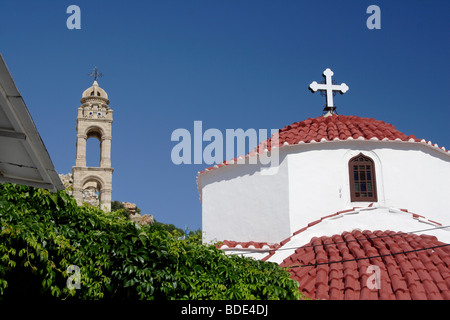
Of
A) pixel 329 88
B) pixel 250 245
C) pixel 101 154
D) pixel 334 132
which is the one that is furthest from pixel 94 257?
pixel 101 154

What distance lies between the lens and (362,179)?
1286 centimetres

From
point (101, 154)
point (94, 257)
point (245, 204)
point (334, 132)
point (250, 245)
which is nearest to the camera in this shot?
point (94, 257)

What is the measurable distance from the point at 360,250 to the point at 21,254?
6.49 metres

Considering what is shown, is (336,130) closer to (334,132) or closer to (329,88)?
(334,132)

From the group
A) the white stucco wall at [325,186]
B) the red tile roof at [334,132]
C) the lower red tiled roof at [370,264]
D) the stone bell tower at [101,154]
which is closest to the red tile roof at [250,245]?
the white stucco wall at [325,186]

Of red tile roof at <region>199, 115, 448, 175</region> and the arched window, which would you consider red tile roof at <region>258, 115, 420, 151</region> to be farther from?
the arched window

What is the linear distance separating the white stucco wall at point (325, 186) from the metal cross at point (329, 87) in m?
3.06

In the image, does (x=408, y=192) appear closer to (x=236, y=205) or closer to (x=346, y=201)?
(x=346, y=201)

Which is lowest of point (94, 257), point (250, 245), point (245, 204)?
point (94, 257)

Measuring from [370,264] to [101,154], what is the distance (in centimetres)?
2733

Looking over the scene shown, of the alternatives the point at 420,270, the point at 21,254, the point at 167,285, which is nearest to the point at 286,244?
the point at 420,270

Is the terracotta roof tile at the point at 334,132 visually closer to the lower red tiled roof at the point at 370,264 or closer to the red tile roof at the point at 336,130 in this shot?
the red tile roof at the point at 336,130

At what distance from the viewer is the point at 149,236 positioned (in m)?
7.51

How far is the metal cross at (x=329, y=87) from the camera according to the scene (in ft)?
51.8
